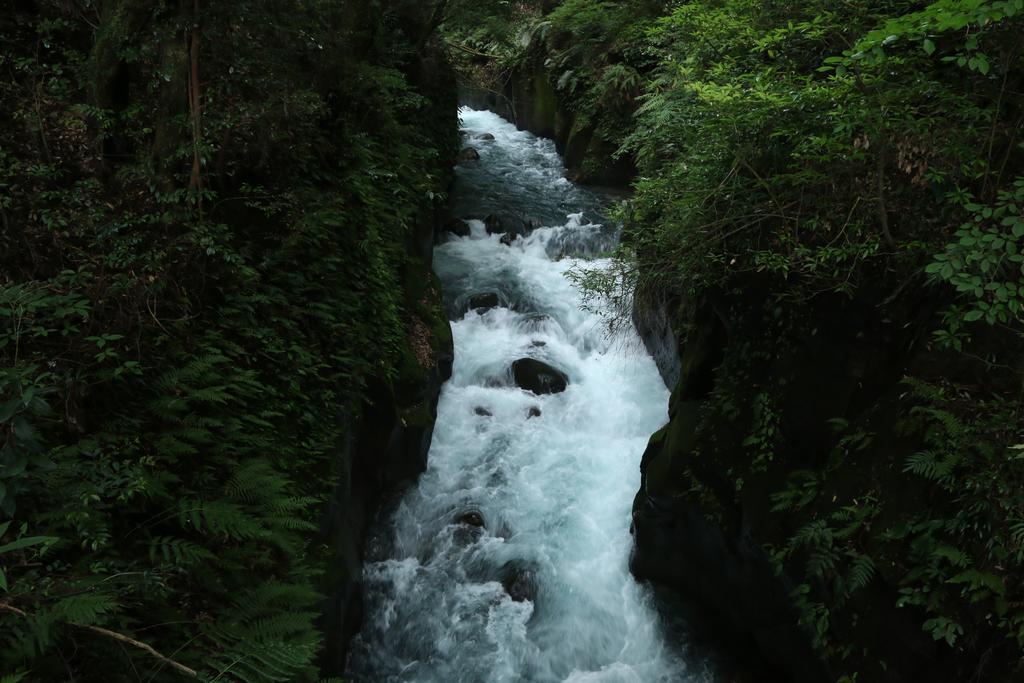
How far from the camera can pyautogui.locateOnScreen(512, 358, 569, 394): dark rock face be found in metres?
10.1

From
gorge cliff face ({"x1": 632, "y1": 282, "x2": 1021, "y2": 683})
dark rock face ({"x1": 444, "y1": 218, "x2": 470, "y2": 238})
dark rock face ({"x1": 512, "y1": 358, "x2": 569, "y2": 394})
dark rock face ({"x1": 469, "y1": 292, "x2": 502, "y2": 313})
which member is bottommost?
dark rock face ({"x1": 512, "y1": 358, "x2": 569, "y2": 394})

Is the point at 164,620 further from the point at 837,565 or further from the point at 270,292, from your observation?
the point at 837,565

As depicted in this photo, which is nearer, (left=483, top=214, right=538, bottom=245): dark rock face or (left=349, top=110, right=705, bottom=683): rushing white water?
(left=349, top=110, right=705, bottom=683): rushing white water

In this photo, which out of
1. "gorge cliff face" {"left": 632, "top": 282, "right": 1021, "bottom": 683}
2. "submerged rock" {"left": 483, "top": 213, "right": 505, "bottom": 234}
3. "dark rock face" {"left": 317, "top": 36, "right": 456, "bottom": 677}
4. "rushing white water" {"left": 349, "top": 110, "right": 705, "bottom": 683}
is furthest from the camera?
"submerged rock" {"left": 483, "top": 213, "right": 505, "bottom": 234}

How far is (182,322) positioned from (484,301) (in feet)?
24.8

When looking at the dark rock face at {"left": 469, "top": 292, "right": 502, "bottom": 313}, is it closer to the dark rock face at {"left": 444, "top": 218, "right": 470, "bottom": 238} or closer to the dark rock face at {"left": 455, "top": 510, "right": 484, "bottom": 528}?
the dark rock face at {"left": 444, "top": 218, "right": 470, "bottom": 238}

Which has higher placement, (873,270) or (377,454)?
(873,270)

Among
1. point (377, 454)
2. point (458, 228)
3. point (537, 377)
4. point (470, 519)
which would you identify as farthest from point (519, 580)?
point (458, 228)

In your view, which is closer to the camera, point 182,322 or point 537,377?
point 182,322

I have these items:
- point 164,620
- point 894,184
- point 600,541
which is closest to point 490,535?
point 600,541

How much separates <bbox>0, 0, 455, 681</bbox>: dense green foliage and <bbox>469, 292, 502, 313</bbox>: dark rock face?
3.76 m

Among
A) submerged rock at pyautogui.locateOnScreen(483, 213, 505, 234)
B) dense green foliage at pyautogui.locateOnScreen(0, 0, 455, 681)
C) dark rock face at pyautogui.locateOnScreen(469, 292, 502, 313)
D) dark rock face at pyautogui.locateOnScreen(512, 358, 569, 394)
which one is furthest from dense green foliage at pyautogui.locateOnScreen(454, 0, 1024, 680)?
submerged rock at pyautogui.locateOnScreen(483, 213, 505, 234)

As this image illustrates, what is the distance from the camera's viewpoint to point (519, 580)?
23.2 ft

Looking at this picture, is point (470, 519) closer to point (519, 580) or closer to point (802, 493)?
point (519, 580)
